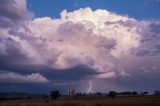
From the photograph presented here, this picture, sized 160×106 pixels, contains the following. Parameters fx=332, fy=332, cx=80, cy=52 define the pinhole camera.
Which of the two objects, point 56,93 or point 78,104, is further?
point 56,93

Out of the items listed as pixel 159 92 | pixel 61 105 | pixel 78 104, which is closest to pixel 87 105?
pixel 78 104

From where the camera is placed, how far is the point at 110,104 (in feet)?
123

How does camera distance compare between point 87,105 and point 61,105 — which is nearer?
point 87,105

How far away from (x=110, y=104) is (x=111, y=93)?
67764mm

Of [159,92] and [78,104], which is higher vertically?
[159,92]

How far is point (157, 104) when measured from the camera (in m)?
38.7

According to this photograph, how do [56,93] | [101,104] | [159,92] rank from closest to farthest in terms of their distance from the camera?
1. [101,104]
2. [56,93]
3. [159,92]

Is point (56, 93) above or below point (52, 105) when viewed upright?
above

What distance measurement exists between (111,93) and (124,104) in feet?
220

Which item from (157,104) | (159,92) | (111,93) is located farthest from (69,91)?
(159,92)

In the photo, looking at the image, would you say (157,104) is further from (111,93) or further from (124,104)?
(111,93)

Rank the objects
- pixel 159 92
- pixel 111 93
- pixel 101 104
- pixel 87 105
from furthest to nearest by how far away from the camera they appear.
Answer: pixel 159 92
pixel 111 93
pixel 101 104
pixel 87 105

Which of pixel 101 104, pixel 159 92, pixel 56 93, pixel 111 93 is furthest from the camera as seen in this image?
pixel 159 92

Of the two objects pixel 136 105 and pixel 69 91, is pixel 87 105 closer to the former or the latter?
pixel 69 91
